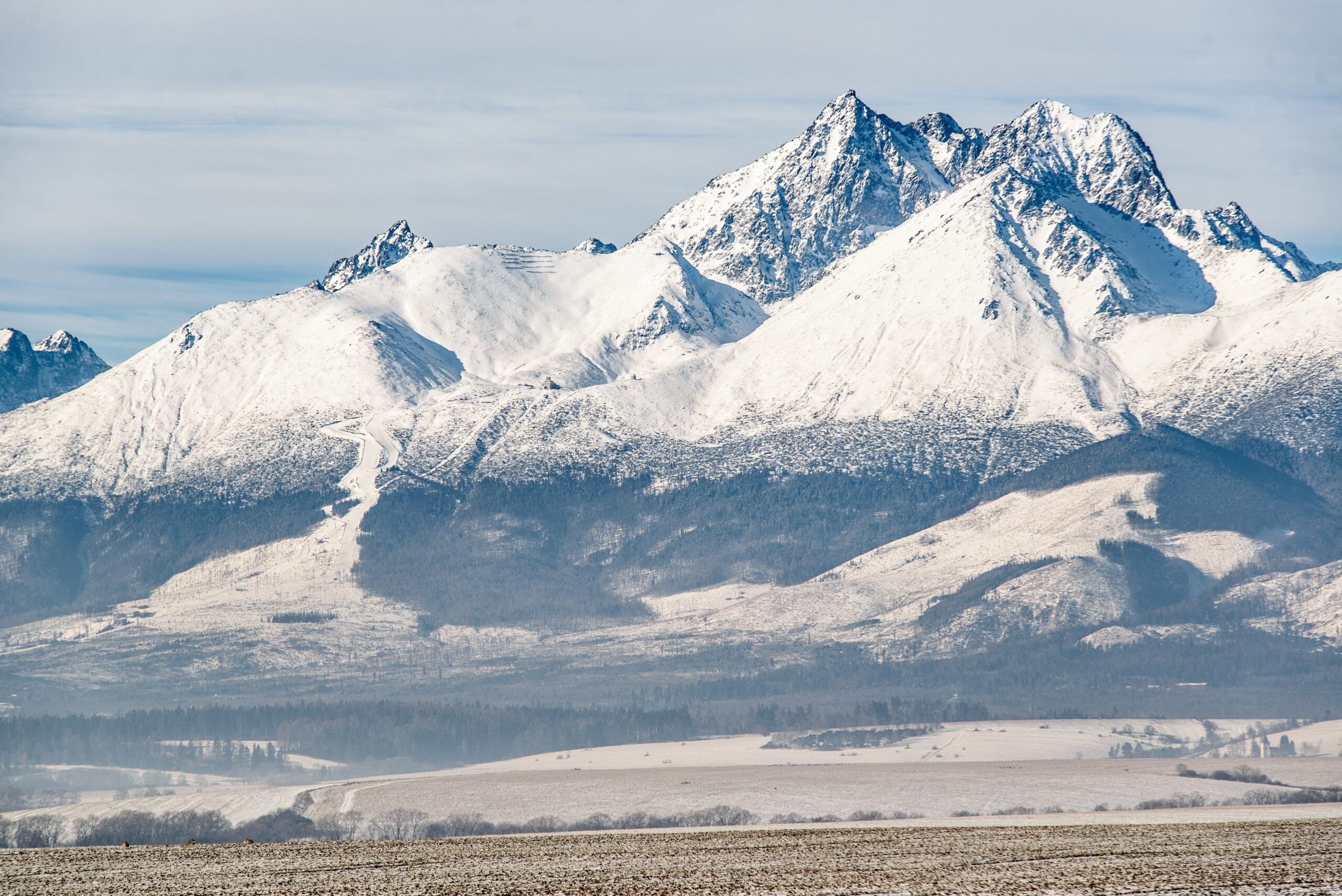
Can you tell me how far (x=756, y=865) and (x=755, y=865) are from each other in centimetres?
8

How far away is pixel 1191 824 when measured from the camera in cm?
14650

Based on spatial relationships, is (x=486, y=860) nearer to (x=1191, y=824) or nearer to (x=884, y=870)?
(x=884, y=870)

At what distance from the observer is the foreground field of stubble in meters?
108

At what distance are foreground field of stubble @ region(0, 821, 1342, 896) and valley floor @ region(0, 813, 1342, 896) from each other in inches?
10.1

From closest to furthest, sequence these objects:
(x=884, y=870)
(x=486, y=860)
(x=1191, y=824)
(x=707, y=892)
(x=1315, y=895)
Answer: (x=1315, y=895)
(x=707, y=892)
(x=884, y=870)
(x=486, y=860)
(x=1191, y=824)

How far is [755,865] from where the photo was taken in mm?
120562

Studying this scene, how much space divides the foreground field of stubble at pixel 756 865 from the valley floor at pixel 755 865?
0.84 ft

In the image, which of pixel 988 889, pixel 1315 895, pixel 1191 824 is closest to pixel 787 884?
pixel 988 889

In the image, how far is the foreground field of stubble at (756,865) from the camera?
10756 cm

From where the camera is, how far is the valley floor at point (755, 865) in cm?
10756

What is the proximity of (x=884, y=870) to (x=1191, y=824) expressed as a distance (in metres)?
44.9

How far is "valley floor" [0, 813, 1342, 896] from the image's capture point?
10756 cm

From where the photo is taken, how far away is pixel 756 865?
121m

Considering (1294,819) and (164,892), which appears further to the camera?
(1294,819)
